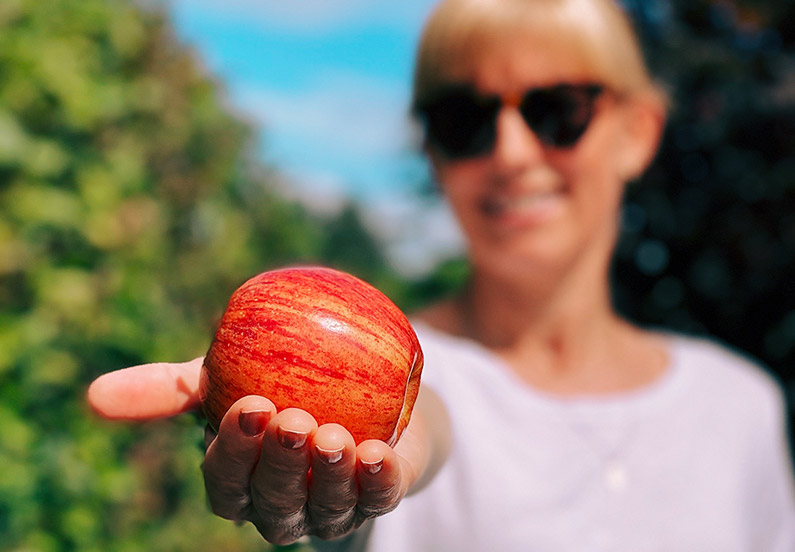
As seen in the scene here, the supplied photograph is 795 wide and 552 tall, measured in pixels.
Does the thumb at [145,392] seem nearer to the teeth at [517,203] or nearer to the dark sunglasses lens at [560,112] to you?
the teeth at [517,203]

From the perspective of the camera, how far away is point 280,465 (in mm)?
977

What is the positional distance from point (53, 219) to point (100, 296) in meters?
0.38

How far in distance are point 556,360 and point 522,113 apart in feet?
3.16

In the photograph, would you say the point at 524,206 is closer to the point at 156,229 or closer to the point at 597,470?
the point at 597,470

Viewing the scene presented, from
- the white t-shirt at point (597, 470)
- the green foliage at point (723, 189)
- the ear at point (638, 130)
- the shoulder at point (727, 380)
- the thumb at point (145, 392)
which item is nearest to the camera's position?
the thumb at point (145, 392)

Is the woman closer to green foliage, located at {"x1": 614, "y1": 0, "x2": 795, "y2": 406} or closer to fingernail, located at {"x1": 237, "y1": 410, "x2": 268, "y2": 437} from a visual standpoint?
fingernail, located at {"x1": 237, "y1": 410, "x2": 268, "y2": 437}

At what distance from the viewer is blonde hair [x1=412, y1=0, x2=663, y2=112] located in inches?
83.9

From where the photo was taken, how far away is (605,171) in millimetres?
2383

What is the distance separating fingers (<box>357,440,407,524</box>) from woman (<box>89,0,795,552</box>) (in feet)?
1.85

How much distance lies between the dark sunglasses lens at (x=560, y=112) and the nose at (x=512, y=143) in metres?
0.03

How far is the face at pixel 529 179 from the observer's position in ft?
7.18

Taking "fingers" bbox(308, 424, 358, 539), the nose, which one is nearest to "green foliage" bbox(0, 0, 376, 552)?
"fingers" bbox(308, 424, 358, 539)

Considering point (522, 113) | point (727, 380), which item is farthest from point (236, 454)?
point (727, 380)

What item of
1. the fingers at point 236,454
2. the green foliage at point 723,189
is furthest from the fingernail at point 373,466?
the green foliage at point 723,189
